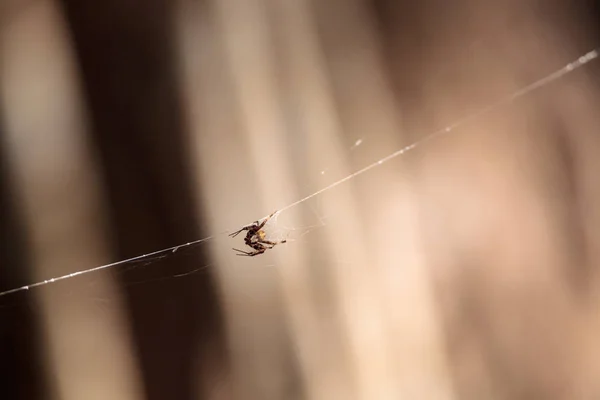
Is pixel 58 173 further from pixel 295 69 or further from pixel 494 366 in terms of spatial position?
pixel 494 366

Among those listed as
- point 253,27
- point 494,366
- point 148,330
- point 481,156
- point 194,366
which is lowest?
point 494,366

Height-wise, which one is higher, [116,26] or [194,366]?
[116,26]

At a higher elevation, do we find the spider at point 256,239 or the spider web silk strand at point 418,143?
the spider web silk strand at point 418,143

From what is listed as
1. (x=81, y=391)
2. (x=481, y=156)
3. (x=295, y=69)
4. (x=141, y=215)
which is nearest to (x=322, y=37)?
(x=295, y=69)

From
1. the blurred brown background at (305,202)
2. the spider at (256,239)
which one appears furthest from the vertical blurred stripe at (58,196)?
the spider at (256,239)

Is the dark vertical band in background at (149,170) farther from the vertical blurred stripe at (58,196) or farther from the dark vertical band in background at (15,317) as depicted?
the dark vertical band in background at (15,317)

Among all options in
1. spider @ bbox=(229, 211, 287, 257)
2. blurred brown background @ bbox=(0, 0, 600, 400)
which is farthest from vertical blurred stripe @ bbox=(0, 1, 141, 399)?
spider @ bbox=(229, 211, 287, 257)
